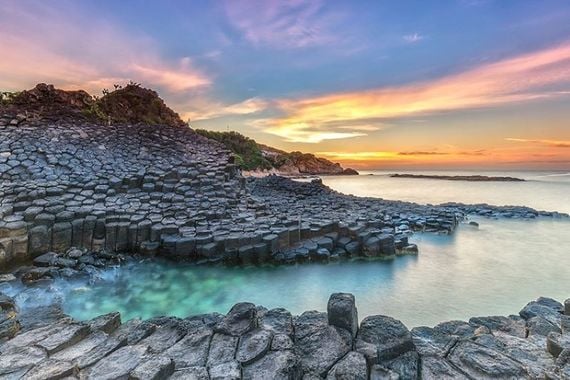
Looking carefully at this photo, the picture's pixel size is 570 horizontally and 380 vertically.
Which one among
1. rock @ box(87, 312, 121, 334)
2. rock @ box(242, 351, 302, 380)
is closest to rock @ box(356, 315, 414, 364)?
rock @ box(242, 351, 302, 380)

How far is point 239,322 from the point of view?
2717 millimetres

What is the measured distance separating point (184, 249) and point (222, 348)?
429 cm

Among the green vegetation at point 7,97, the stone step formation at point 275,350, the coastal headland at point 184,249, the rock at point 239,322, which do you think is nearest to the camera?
the stone step formation at point 275,350

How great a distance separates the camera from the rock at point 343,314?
2600 millimetres

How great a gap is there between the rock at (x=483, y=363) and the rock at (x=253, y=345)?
145 cm

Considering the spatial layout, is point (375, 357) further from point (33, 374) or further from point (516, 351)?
point (33, 374)

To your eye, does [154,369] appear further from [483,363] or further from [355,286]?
[355,286]

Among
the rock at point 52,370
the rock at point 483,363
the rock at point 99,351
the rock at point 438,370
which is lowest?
the rock at point 438,370

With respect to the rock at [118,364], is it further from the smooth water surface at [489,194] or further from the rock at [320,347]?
the smooth water surface at [489,194]

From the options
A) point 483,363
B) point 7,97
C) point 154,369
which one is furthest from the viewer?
point 7,97

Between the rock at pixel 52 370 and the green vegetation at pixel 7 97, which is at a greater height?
the green vegetation at pixel 7 97

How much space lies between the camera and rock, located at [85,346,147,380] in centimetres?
208

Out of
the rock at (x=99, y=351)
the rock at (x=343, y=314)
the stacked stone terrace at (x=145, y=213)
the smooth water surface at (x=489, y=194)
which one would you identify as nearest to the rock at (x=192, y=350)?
the rock at (x=99, y=351)

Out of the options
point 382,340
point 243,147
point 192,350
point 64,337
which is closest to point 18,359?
point 64,337
